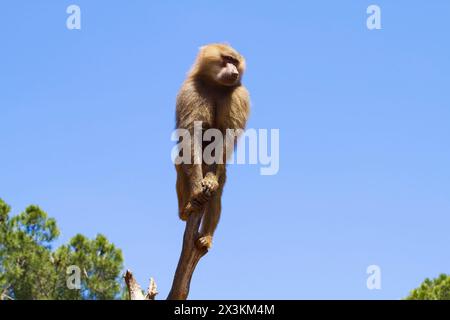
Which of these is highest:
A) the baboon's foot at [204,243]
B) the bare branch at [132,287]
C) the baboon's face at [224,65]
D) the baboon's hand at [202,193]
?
the baboon's face at [224,65]

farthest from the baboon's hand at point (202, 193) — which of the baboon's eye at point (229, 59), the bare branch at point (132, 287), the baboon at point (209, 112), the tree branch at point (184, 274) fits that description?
the baboon's eye at point (229, 59)

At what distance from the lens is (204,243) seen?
7785mm

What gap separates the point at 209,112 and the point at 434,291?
1645 cm

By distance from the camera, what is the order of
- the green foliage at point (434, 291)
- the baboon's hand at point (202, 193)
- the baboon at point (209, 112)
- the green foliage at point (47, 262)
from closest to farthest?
the baboon's hand at point (202, 193)
the baboon at point (209, 112)
the green foliage at point (434, 291)
the green foliage at point (47, 262)

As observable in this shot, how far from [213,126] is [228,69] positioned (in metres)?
0.77

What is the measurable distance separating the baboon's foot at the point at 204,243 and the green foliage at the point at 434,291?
1619 centimetres

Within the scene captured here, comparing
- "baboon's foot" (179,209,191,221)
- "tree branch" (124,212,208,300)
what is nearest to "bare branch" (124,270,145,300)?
"tree branch" (124,212,208,300)

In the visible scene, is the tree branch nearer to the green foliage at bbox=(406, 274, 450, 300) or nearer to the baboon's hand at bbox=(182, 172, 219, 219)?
the baboon's hand at bbox=(182, 172, 219, 219)

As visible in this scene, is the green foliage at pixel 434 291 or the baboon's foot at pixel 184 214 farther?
the green foliage at pixel 434 291

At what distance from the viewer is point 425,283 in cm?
2412

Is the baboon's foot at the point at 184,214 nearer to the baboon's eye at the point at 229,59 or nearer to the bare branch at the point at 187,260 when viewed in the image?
the bare branch at the point at 187,260

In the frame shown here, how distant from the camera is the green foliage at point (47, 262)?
26328mm

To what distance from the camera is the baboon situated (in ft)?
27.8
